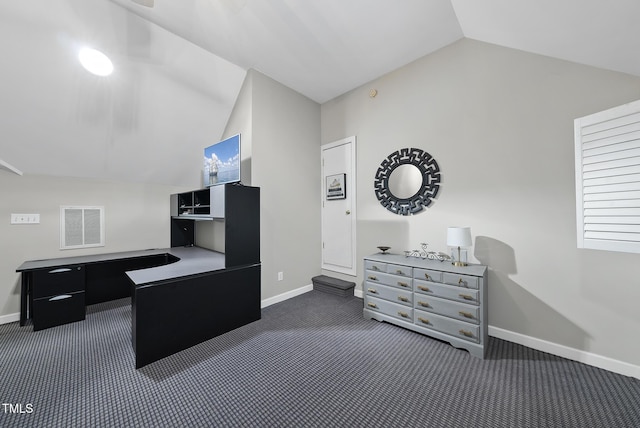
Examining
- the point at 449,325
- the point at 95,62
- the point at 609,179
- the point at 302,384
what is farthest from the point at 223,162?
the point at 609,179

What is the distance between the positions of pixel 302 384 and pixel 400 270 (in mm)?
1421

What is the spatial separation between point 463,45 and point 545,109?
109 centimetres

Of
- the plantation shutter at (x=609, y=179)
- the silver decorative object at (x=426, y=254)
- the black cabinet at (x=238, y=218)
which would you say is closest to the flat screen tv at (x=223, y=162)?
the black cabinet at (x=238, y=218)

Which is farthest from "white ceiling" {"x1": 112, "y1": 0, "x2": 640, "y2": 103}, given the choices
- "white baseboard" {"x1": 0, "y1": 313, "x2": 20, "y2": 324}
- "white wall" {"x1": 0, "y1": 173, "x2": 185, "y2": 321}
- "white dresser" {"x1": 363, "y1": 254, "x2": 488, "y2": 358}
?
"white baseboard" {"x1": 0, "y1": 313, "x2": 20, "y2": 324}

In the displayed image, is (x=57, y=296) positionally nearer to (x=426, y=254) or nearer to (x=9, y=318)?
(x=9, y=318)

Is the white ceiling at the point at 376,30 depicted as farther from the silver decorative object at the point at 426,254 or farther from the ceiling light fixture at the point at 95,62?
the silver decorative object at the point at 426,254

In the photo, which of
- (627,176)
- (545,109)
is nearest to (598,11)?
(545,109)

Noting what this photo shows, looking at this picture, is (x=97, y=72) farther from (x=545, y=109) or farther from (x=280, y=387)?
(x=545, y=109)

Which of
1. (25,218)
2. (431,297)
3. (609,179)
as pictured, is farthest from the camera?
(25,218)

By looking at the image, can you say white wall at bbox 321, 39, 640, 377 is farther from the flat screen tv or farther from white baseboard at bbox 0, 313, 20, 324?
white baseboard at bbox 0, 313, 20, 324

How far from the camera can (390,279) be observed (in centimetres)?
256

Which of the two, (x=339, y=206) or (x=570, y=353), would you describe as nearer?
(x=570, y=353)

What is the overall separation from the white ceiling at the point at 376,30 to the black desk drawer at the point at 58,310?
121 inches

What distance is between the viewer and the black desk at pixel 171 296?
194cm
